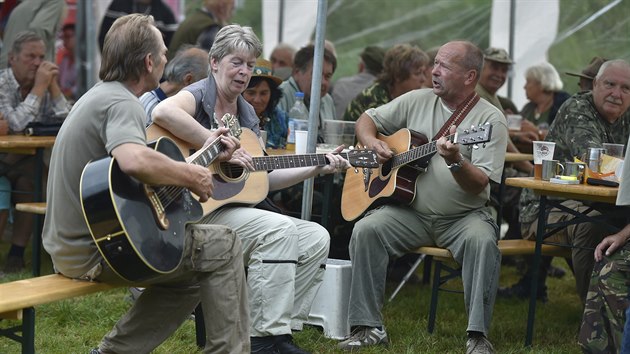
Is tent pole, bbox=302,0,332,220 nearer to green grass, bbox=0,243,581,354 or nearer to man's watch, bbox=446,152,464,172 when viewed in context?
man's watch, bbox=446,152,464,172

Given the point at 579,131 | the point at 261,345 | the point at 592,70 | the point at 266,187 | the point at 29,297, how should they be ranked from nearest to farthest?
the point at 29,297 → the point at 261,345 → the point at 266,187 → the point at 579,131 → the point at 592,70

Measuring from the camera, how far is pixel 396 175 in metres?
5.42

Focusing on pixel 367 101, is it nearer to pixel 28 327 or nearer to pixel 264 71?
pixel 264 71

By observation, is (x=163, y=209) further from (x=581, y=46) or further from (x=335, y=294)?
(x=581, y=46)

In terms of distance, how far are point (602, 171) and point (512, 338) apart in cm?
111

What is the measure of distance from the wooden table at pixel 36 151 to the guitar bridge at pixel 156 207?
2536 millimetres

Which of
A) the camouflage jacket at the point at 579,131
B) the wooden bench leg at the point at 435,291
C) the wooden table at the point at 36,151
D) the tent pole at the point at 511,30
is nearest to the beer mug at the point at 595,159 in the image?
the camouflage jacket at the point at 579,131

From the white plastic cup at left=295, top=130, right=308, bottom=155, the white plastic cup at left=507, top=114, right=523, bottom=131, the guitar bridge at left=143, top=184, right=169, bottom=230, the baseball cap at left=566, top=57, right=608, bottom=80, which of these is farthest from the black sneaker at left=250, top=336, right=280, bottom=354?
the white plastic cup at left=507, top=114, right=523, bottom=131

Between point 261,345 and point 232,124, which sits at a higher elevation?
point 232,124

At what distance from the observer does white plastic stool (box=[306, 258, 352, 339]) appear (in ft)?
17.7

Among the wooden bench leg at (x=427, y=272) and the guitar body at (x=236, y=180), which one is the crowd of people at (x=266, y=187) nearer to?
the guitar body at (x=236, y=180)

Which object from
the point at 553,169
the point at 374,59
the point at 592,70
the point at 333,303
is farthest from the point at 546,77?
the point at 333,303

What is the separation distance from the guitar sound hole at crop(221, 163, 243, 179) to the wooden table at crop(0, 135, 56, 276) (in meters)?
1.90

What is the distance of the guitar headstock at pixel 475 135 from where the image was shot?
4.94 meters
